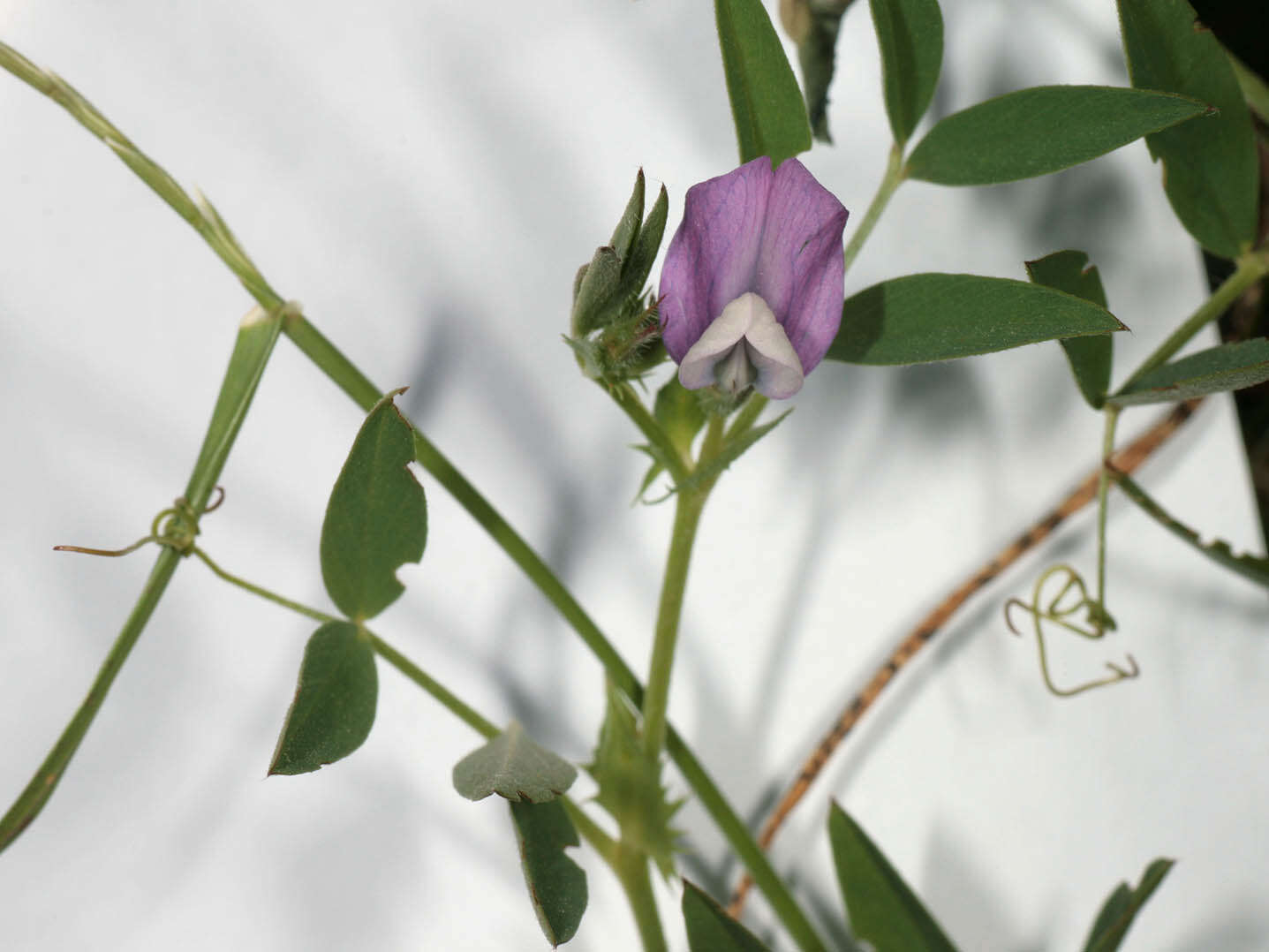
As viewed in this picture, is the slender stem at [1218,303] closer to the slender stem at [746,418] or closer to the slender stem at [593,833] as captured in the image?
the slender stem at [746,418]

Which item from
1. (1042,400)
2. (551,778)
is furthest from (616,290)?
(1042,400)

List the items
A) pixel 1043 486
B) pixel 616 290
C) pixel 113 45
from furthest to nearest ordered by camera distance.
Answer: pixel 1043 486 < pixel 113 45 < pixel 616 290

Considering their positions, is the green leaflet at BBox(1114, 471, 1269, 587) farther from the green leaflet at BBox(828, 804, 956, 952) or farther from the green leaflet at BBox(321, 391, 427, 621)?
the green leaflet at BBox(321, 391, 427, 621)

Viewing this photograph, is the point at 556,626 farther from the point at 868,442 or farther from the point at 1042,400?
the point at 1042,400

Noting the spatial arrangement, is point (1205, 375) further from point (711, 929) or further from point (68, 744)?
point (68, 744)

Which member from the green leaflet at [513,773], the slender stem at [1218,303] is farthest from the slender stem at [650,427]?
the slender stem at [1218,303]

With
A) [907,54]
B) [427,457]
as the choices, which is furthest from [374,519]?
[907,54]
